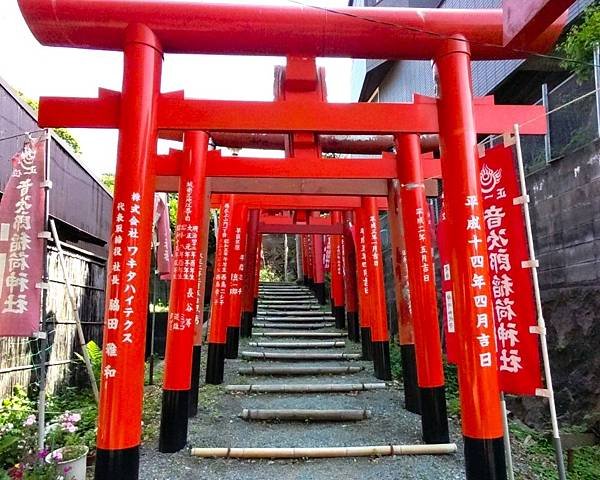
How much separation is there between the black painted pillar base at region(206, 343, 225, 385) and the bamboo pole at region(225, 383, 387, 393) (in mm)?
514

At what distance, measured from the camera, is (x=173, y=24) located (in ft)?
13.0

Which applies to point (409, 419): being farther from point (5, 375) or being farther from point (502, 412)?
point (5, 375)

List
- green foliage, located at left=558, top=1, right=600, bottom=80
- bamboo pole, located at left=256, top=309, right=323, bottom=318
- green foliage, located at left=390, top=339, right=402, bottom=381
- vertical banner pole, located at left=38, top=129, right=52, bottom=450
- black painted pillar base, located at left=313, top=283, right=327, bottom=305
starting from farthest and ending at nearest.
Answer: black painted pillar base, located at left=313, top=283, right=327, bottom=305 < bamboo pole, located at left=256, top=309, right=323, bottom=318 < green foliage, located at left=390, top=339, right=402, bottom=381 < green foliage, located at left=558, top=1, right=600, bottom=80 < vertical banner pole, located at left=38, top=129, right=52, bottom=450

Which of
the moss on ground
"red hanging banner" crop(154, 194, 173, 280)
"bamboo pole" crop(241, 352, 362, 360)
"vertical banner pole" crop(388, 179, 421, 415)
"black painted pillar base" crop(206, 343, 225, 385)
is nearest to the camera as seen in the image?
the moss on ground

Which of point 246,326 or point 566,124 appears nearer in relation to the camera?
point 566,124

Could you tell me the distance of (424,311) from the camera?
16.9 feet

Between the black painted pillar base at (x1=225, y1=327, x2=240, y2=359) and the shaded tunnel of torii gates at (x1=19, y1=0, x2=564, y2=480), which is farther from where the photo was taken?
the black painted pillar base at (x1=225, y1=327, x2=240, y2=359)

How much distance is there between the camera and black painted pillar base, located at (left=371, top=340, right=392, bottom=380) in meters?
7.82

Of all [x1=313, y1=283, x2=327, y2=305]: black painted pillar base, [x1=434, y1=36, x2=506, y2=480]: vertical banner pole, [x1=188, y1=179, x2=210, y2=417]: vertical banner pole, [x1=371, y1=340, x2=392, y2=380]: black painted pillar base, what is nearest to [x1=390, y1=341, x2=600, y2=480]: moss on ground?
[x1=434, y1=36, x2=506, y2=480]: vertical banner pole

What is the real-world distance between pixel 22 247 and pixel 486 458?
430 centimetres

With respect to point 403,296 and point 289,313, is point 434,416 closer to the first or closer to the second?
point 403,296

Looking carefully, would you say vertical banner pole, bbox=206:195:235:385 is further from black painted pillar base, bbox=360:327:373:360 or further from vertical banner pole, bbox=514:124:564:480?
vertical banner pole, bbox=514:124:564:480

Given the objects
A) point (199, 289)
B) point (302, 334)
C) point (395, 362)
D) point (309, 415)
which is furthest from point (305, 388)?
point (302, 334)

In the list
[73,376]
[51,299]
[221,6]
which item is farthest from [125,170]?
[73,376]
